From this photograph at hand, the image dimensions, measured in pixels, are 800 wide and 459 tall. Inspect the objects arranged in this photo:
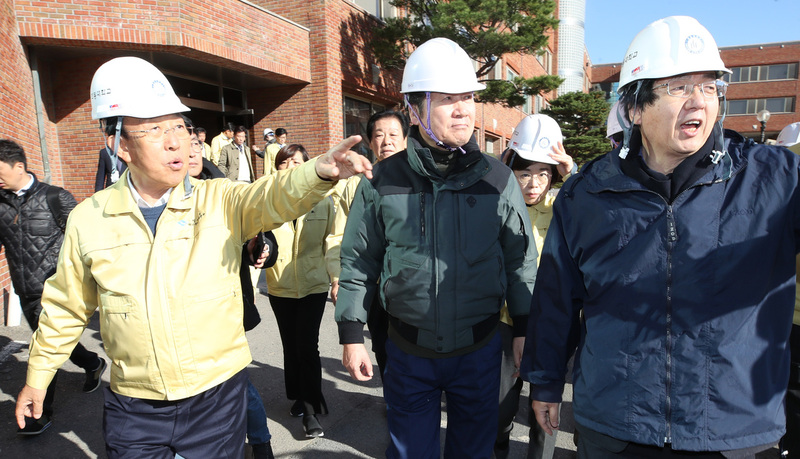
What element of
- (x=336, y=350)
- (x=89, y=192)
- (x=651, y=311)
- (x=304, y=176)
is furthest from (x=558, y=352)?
(x=89, y=192)

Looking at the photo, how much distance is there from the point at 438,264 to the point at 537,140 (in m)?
1.29

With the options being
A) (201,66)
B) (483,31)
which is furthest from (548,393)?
(483,31)

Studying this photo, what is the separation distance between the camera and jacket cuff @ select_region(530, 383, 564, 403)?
1808 mm

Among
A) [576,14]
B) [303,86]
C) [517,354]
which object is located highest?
[576,14]

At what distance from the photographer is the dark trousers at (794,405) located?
242 cm

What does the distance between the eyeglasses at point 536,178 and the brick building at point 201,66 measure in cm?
635

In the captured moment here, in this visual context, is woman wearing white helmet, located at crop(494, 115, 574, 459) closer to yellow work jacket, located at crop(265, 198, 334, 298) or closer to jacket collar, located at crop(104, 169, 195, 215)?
yellow work jacket, located at crop(265, 198, 334, 298)

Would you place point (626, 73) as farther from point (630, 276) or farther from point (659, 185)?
point (630, 276)

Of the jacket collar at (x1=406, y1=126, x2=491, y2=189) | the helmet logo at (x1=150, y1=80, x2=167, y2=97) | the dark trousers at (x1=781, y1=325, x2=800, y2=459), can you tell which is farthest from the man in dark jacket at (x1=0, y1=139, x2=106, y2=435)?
the dark trousers at (x1=781, y1=325, x2=800, y2=459)

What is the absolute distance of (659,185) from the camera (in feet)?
5.12

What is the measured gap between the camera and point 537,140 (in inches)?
118

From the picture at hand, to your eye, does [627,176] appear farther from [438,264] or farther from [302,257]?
[302,257]

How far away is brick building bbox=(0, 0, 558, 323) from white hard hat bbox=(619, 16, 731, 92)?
7.23 metres

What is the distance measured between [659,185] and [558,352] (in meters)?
0.68
